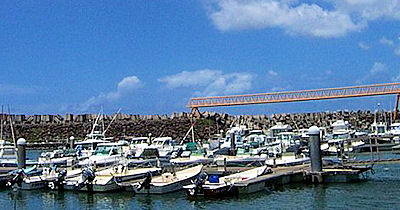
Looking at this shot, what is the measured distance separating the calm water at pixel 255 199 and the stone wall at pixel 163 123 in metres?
47.5

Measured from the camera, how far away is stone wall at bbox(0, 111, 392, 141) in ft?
258

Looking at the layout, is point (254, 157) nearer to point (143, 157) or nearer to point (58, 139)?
point (143, 157)

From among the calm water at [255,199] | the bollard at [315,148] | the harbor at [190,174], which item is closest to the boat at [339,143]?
the harbor at [190,174]

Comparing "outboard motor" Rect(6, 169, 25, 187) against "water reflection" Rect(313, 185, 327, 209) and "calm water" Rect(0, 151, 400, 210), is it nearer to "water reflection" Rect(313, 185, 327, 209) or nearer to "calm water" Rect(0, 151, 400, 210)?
"calm water" Rect(0, 151, 400, 210)

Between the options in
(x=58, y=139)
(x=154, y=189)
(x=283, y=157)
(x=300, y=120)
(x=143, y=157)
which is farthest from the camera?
(x=300, y=120)

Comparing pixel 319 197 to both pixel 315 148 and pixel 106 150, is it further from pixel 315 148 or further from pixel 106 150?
pixel 106 150

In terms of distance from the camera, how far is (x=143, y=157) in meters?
38.0

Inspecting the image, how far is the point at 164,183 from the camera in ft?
85.4

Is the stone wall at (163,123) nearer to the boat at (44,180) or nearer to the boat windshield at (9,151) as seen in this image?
the boat windshield at (9,151)

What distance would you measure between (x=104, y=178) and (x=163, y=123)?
54.0 m

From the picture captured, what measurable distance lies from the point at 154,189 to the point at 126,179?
2.85 meters

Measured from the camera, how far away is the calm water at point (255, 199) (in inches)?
919

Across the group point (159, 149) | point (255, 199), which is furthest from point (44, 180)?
point (159, 149)

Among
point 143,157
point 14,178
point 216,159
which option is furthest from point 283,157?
point 14,178
